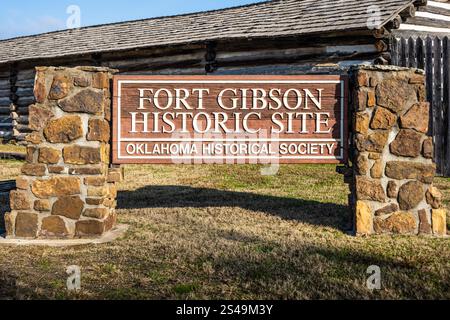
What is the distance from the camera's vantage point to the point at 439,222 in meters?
4.94

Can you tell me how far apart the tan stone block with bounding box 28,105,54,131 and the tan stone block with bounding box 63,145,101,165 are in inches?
13.6

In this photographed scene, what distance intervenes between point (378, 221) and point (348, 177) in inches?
21.9

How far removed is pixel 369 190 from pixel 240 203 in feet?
7.25

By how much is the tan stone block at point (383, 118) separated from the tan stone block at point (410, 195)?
647 millimetres

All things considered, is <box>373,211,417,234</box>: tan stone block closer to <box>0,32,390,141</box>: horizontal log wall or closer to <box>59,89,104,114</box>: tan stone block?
<box>59,89,104,114</box>: tan stone block

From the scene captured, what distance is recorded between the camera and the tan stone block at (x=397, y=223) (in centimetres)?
495

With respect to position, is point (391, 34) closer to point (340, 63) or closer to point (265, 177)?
point (340, 63)

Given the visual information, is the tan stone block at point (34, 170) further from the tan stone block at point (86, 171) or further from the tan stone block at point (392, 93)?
the tan stone block at point (392, 93)

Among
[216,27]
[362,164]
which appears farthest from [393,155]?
[216,27]

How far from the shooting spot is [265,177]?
902 centimetres

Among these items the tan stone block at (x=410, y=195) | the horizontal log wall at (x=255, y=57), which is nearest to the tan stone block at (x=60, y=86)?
the tan stone block at (x=410, y=195)

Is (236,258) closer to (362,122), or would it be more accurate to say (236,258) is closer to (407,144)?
(362,122)

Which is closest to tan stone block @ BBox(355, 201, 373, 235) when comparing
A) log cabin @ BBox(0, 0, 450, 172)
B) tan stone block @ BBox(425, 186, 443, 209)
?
tan stone block @ BBox(425, 186, 443, 209)

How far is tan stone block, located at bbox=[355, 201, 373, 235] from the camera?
4910mm
